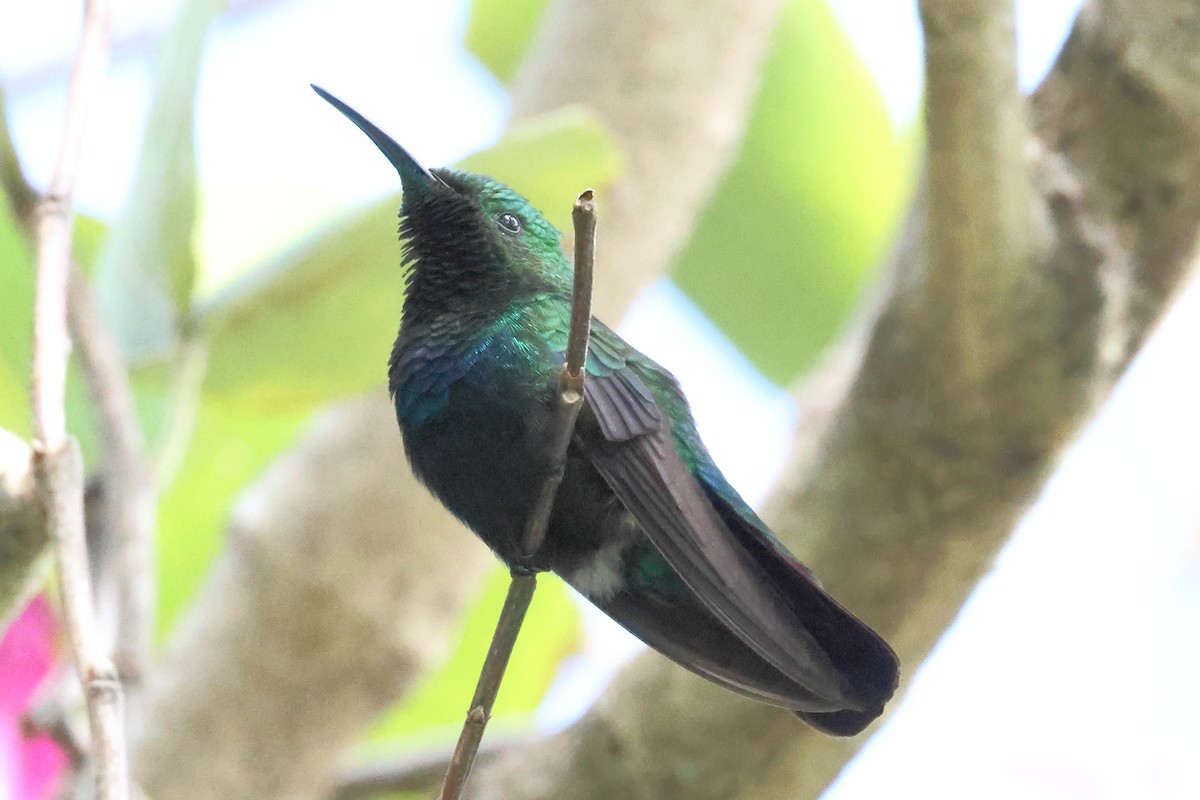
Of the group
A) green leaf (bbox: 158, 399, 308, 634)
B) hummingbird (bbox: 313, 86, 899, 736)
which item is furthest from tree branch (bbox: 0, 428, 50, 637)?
green leaf (bbox: 158, 399, 308, 634)

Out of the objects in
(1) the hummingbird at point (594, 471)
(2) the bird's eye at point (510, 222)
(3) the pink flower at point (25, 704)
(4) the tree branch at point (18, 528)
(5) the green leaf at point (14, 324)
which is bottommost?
(3) the pink flower at point (25, 704)

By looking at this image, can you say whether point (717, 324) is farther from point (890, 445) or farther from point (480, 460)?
point (480, 460)

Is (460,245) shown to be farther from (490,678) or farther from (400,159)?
(490,678)

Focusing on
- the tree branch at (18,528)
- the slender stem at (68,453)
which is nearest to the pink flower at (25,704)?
the tree branch at (18,528)

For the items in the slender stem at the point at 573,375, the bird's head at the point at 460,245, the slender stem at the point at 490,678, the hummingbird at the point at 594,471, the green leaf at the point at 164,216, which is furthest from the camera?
the green leaf at the point at 164,216

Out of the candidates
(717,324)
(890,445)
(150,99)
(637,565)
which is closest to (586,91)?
(717,324)

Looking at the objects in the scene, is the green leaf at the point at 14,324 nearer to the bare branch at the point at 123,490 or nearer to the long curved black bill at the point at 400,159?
the bare branch at the point at 123,490
